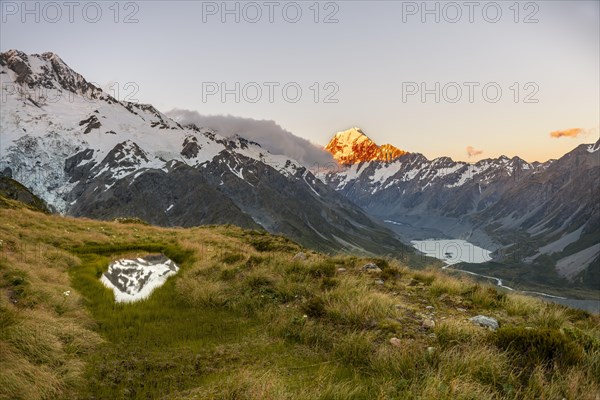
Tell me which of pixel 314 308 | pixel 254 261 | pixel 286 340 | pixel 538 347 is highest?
pixel 254 261

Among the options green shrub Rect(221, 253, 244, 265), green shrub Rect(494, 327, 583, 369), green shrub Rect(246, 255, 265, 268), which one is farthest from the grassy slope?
green shrub Rect(221, 253, 244, 265)

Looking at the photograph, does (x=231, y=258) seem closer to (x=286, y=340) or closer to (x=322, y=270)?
(x=322, y=270)

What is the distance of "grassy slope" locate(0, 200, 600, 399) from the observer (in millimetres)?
7395

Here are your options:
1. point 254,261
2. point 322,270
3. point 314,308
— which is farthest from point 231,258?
point 314,308

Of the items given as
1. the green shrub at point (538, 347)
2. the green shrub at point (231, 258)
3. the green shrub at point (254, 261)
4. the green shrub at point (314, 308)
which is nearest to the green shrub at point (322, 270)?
→ the green shrub at point (254, 261)

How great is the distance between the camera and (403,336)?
32.0 ft

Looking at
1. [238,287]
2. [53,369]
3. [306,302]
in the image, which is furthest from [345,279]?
[53,369]

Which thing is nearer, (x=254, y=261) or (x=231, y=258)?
(x=254, y=261)

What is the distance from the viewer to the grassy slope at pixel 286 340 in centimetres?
739

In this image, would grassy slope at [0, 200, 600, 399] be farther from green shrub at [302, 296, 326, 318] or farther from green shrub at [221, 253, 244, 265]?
green shrub at [221, 253, 244, 265]

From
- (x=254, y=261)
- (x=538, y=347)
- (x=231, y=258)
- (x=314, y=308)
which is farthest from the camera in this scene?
(x=231, y=258)

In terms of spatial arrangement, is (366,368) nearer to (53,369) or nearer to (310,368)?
(310,368)

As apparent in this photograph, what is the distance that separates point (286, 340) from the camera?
1034cm

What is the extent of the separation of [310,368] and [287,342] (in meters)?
1.69
